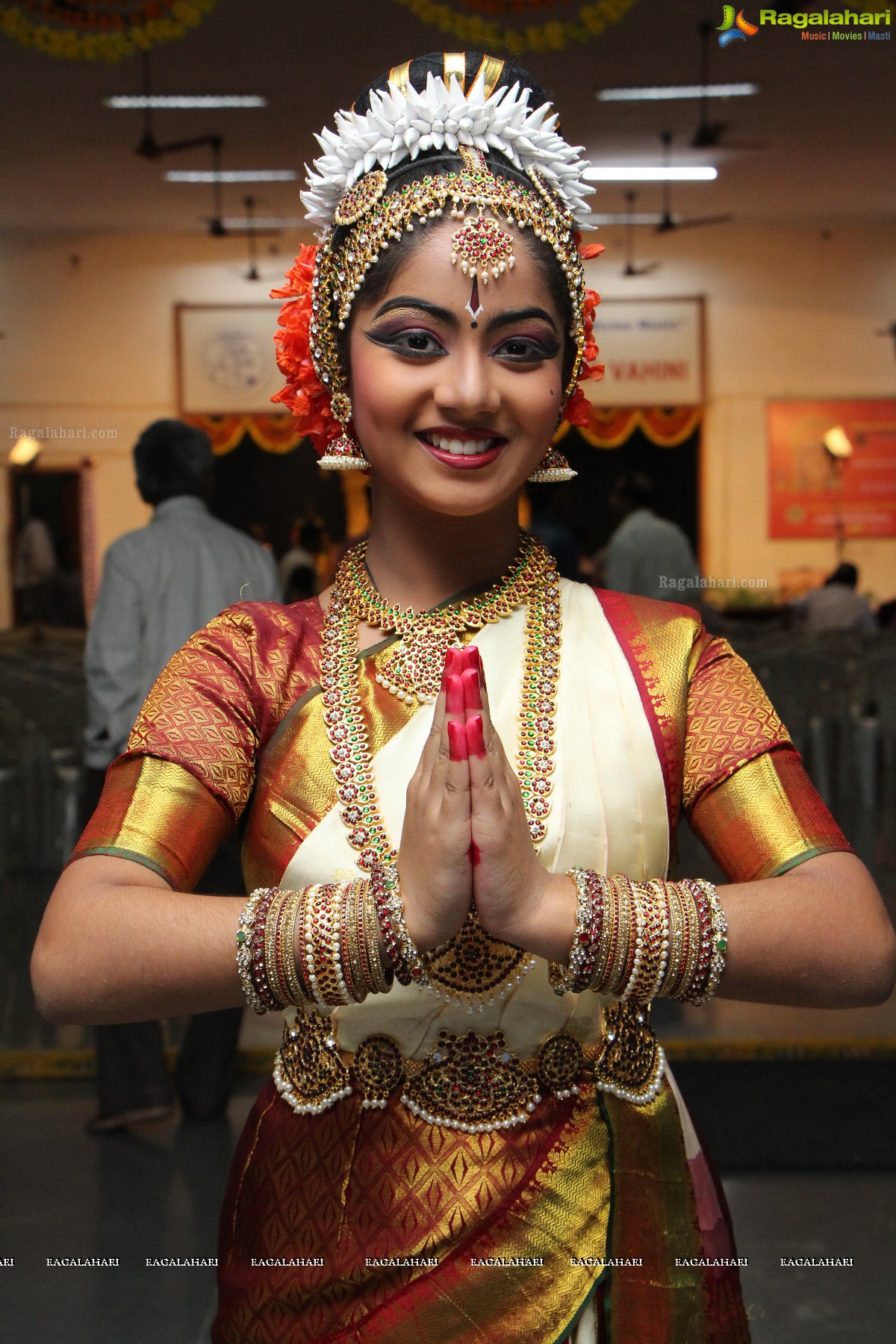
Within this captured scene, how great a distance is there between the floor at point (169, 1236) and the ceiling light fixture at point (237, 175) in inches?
298

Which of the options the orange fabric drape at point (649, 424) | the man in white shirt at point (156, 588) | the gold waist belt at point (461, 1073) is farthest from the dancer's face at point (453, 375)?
the orange fabric drape at point (649, 424)

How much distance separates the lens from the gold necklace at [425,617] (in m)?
1.27

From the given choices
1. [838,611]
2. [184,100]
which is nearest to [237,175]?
[184,100]

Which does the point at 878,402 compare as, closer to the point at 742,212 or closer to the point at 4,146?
the point at 742,212

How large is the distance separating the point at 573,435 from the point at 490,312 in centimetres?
1262

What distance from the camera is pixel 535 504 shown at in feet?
17.3

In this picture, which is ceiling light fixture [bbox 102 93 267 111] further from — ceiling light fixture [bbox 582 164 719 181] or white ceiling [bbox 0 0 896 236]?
ceiling light fixture [bbox 582 164 719 181]

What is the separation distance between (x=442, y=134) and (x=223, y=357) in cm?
1101

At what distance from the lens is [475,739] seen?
1.03 meters

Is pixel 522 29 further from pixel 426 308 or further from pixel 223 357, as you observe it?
pixel 223 357

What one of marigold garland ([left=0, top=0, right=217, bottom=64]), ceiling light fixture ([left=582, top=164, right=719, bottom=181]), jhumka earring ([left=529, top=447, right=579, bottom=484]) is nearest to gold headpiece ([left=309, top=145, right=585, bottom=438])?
jhumka earring ([left=529, top=447, right=579, bottom=484])

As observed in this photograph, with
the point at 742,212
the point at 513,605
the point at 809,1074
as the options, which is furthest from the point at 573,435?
the point at 513,605

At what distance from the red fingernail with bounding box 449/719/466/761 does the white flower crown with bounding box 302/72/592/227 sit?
0.55 meters

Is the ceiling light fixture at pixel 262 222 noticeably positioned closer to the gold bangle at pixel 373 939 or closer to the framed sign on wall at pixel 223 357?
the framed sign on wall at pixel 223 357
